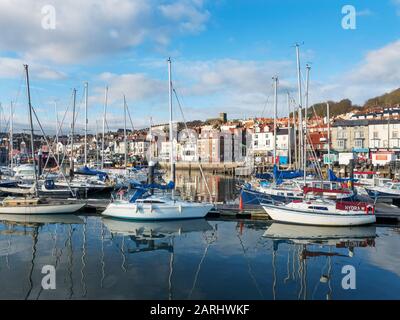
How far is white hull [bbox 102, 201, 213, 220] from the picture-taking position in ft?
79.9

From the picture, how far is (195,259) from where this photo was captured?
16469 millimetres

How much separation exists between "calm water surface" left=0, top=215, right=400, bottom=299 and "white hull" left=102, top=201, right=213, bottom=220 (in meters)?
0.61

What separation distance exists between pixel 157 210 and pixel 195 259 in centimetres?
835

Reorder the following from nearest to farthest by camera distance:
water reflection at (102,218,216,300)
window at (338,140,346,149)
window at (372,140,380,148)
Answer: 1. water reflection at (102,218,216,300)
2. window at (372,140,380,148)
3. window at (338,140,346,149)

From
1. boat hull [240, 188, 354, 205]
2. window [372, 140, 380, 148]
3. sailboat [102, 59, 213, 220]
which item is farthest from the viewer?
window [372, 140, 380, 148]

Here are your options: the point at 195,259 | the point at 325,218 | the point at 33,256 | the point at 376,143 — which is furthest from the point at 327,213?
the point at 376,143

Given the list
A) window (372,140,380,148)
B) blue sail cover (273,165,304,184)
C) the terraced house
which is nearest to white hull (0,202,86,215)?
blue sail cover (273,165,304,184)

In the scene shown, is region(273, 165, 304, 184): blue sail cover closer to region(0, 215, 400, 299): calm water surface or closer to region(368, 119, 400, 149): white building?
region(0, 215, 400, 299): calm water surface

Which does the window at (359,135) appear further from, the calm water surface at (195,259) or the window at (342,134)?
the calm water surface at (195,259)

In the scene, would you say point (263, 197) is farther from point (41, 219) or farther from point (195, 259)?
point (41, 219)

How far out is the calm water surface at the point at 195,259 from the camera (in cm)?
1270

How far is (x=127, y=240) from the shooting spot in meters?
20.0

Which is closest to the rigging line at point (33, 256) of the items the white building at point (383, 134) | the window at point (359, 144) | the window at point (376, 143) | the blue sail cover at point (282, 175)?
the blue sail cover at point (282, 175)

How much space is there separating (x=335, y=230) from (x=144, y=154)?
3808 inches
